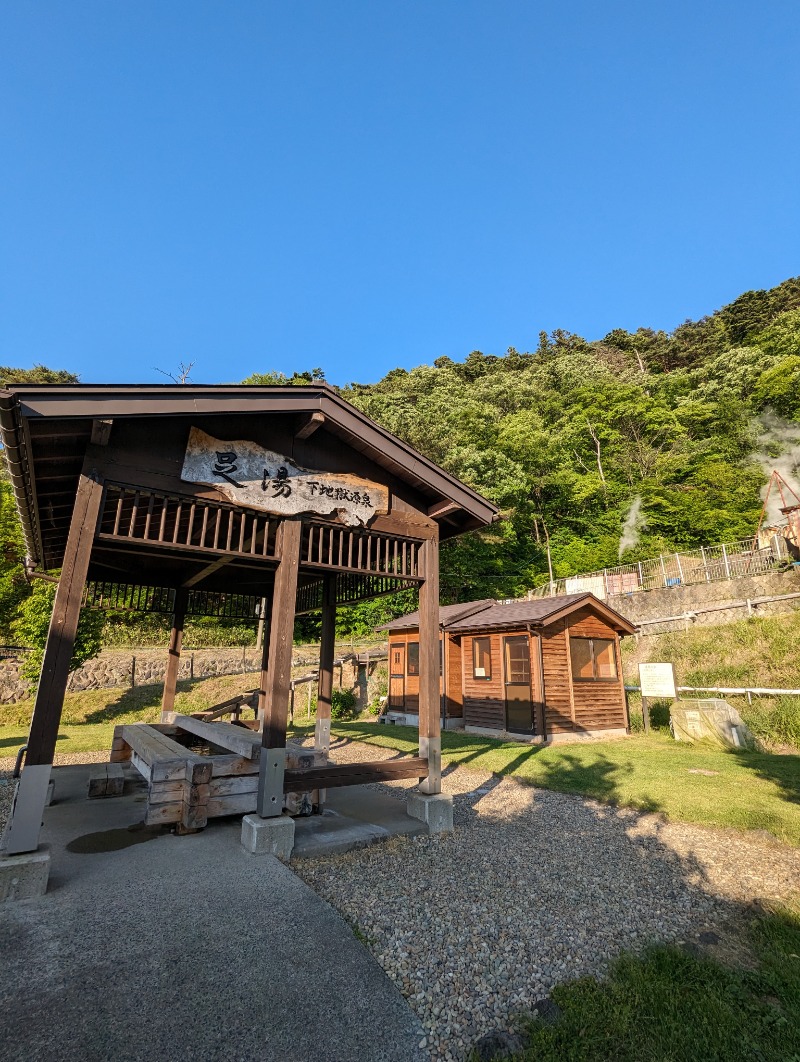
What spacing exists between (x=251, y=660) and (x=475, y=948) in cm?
2027

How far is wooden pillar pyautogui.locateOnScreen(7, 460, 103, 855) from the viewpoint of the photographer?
4.09 m

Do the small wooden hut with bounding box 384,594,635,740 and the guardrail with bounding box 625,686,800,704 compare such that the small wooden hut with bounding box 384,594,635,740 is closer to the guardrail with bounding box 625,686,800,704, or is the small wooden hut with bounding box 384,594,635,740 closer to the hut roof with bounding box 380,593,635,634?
the hut roof with bounding box 380,593,635,634

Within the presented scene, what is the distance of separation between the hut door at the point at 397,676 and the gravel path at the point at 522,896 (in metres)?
11.6

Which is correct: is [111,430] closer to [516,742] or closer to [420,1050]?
[420,1050]

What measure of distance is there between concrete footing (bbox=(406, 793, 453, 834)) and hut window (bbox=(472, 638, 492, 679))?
974 cm

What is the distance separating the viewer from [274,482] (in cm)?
601

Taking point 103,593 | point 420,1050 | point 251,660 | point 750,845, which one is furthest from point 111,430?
point 251,660

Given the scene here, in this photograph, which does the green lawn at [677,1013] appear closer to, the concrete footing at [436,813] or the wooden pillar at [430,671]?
the concrete footing at [436,813]

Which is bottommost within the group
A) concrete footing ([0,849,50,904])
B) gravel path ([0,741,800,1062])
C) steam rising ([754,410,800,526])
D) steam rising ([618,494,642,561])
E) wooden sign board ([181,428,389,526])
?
gravel path ([0,741,800,1062])

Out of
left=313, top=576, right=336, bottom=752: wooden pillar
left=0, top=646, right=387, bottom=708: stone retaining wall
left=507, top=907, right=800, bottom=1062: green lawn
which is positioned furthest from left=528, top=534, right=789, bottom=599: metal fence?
left=507, top=907, right=800, bottom=1062: green lawn

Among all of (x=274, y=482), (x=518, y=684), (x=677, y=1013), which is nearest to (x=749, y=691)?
(x=518, y=684)

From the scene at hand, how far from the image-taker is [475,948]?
357 centimetres

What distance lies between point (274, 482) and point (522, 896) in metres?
4.93

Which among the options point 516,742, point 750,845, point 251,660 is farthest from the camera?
point 251,660
